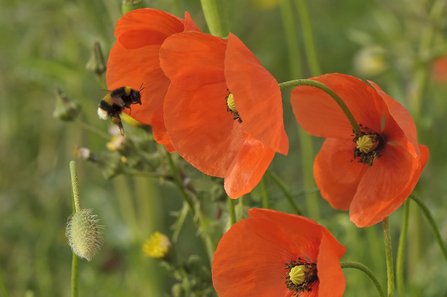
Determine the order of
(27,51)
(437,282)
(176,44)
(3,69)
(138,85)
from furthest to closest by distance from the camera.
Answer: (3,69) → (27,51) → (437,282) → (138,85) → (176,44)

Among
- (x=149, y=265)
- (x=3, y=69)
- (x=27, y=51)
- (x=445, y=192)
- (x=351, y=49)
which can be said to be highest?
(x=27, y=51)

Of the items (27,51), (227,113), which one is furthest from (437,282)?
(27,51)

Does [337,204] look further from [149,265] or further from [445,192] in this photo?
[445,192]

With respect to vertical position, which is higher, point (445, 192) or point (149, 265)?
point (149, 265)

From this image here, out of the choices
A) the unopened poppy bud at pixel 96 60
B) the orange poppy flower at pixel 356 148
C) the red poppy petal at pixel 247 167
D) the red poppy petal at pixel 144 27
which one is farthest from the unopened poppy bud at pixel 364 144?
the unopened poppy bud at pixel 96 60

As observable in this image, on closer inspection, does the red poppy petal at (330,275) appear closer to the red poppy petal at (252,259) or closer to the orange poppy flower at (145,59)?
the red poppy petal at (252,259)

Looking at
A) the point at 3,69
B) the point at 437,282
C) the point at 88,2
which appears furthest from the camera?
the point at 3,69

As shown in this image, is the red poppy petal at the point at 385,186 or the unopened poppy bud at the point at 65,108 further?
the unopened poppy bud at the point at 65,108

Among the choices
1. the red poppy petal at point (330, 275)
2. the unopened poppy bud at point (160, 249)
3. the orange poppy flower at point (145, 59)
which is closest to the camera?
the red poppy petal at point (330, 275)
